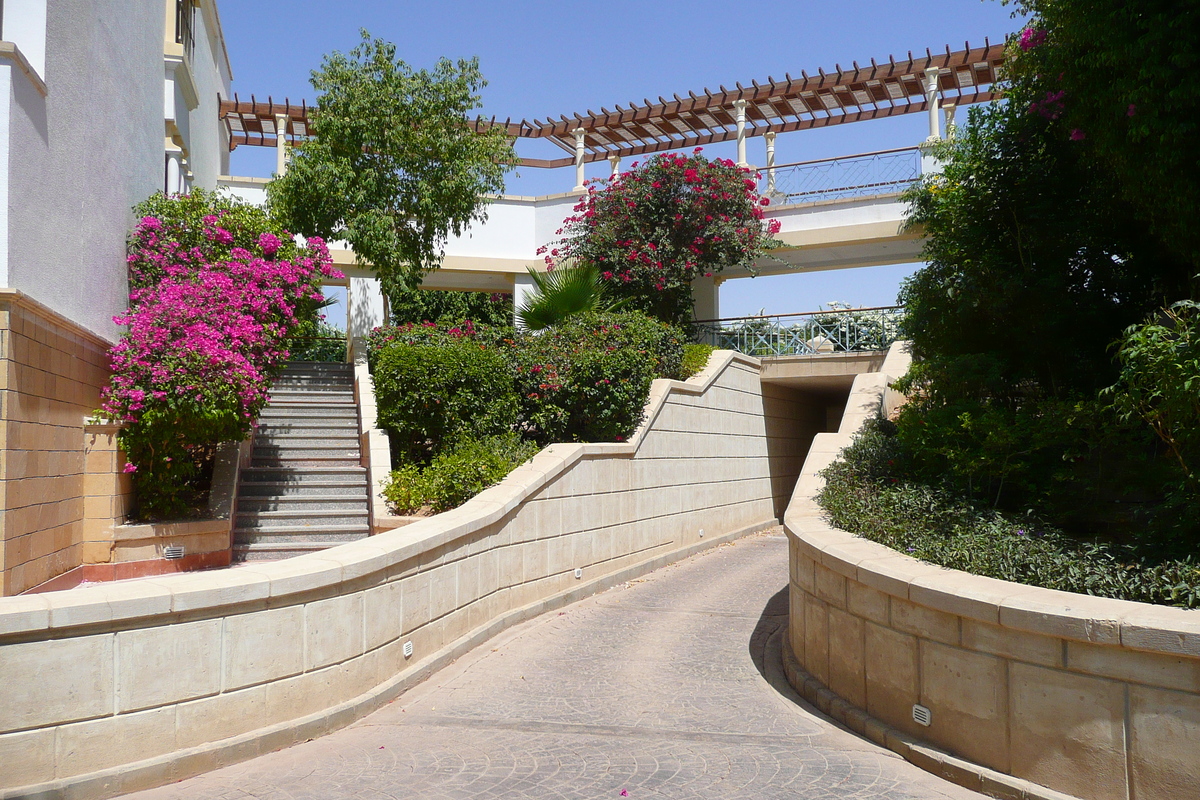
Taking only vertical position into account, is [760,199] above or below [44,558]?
above

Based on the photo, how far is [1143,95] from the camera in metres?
6.08

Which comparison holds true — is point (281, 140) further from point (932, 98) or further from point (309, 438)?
point (932, 98)

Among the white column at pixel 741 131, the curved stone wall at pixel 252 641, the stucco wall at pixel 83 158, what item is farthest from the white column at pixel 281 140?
the curved stone wall at pixel 252 641

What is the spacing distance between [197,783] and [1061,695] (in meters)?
4.48

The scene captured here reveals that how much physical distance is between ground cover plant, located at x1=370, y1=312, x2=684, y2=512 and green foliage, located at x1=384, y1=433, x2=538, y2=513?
0.03m

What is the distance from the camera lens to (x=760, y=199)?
17609 mm

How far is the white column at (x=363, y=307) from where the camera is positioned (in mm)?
17469

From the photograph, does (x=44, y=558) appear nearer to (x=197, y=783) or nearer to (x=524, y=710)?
(x=197, y=783)

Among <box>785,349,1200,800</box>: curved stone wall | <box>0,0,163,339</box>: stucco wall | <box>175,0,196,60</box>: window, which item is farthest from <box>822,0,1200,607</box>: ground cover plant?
<box>175,0,196,60</box>: window

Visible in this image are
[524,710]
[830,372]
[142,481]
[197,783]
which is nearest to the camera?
[197,783]

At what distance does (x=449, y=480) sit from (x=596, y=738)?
167 inches

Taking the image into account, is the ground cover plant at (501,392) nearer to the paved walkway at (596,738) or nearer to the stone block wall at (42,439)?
the paved walkway at (596,738)

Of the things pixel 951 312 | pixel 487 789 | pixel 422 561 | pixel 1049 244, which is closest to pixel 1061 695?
pixel 487 789

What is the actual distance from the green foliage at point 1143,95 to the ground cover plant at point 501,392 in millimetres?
6046
